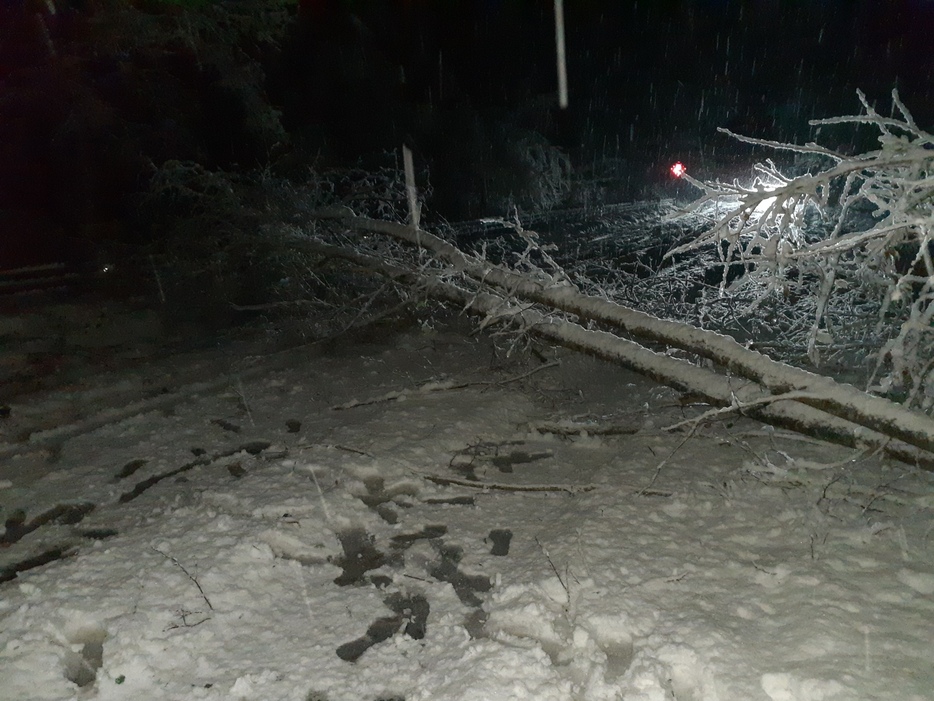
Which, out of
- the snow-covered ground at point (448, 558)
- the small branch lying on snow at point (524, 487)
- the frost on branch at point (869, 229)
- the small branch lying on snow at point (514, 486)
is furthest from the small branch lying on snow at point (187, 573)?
the frost on branch at point (869, 229)

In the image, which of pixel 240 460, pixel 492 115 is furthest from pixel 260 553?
pixel 492 115

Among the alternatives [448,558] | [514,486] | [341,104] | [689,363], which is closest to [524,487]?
[514,486]

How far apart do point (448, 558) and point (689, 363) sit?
8.00 ft

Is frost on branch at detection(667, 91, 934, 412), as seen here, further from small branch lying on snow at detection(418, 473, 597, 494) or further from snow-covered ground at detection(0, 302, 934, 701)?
small branch lying on snow at detection(418, 473, 597, 494)

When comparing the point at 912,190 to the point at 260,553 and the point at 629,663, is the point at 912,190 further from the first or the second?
the point at 260,553

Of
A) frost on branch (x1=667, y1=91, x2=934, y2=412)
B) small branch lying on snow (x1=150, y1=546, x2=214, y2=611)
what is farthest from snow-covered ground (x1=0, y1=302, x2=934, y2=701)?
frost on branch (x1=667, y1=91, x2=934, y2=412)

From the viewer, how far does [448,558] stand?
3820 mm

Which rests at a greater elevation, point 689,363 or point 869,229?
point 869,229

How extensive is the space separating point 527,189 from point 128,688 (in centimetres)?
1767

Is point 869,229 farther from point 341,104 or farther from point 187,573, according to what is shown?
point 341,104

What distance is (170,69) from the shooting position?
36.9ft

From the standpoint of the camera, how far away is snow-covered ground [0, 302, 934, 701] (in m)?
2.84

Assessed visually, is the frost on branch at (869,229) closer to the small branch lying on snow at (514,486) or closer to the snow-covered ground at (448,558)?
the snow-covered ground at (448,558)

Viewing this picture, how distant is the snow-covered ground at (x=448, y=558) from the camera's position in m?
2.84
